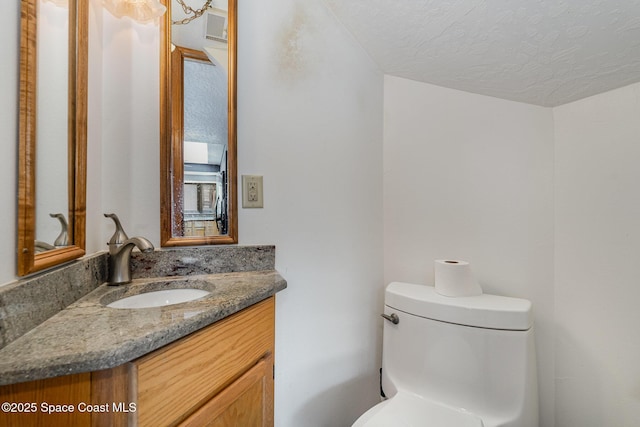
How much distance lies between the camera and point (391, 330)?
3.29ft

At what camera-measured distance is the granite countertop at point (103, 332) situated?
37 cm

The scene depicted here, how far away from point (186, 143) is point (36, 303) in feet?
1.91

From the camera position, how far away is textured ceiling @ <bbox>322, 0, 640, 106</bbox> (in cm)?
72

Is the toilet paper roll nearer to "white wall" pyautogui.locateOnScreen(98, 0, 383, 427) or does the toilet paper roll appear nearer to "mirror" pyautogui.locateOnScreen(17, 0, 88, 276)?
"white wall" pyautogui.locateOnScreen(98, 0, 383, 427)

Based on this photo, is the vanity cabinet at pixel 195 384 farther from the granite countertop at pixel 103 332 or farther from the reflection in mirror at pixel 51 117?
the reflection in mirror at pixel 51 117

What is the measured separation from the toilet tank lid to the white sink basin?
2.28 feet

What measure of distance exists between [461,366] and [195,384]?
0.80m

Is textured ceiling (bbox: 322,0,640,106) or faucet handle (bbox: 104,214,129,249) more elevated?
textured ceiling (bbox: 322,0,640,106)

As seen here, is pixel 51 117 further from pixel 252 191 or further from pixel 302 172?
pixel 302 172

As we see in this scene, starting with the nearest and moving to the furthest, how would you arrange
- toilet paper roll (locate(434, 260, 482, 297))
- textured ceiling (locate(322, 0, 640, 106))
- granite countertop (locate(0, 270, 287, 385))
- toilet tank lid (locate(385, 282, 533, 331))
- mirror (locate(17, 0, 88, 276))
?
granite countertop (locate(0, 270, 287, 385)) < mirror (locate(17, 0, 88, 276)) < textured ceiling (locate(322, 0, 640, 106)) < toilet tank lid (locate(385, 282, 533, 331)) < toilet paper roll (locate(434, 260, 482, 297))

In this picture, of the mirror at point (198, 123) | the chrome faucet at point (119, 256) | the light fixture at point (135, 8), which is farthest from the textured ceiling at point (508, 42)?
the chrome faucet at point (119, 256)

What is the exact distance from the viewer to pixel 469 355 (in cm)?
85

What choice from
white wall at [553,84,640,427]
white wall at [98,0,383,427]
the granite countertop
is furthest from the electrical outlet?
white wall at [553,84,640,427]

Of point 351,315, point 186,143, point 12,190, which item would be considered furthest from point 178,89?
point 351,315
